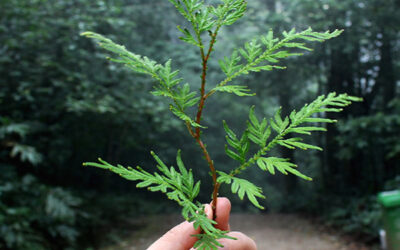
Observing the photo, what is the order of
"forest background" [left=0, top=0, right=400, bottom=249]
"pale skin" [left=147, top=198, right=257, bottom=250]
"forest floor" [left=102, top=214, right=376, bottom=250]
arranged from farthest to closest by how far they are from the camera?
"forest floor" [left=102, top=214, right=376, bottom=250] < "forest background" [left=0, top=0, right=400, bottom=249] < "pale skin" [left=147, top=198, right=257, bottom=250]

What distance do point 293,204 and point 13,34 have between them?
7.87m

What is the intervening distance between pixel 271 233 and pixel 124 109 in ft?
12.7

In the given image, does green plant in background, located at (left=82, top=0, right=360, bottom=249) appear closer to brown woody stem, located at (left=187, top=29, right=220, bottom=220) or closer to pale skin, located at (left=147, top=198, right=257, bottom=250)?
brown woody stem, located at (left=187, top=29, right=220, bottom=220)

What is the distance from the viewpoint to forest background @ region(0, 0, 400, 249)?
4.85 metres

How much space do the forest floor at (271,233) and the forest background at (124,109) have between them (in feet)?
1.05

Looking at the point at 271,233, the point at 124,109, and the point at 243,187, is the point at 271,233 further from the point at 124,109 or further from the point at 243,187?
the point at 243,187

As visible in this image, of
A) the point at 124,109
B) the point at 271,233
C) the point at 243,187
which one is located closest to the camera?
the point at 243,187

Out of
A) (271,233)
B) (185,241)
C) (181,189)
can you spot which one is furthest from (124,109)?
(181,189)

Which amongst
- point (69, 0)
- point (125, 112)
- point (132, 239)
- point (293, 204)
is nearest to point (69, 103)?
point (125, 112)

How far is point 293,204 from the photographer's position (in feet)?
30.8

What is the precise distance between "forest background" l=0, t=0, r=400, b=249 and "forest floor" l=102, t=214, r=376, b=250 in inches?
12.5

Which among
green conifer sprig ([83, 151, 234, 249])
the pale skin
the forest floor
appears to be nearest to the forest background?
the forest floor

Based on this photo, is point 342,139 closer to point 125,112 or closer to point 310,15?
point 310,15

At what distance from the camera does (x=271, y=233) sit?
6785mm
